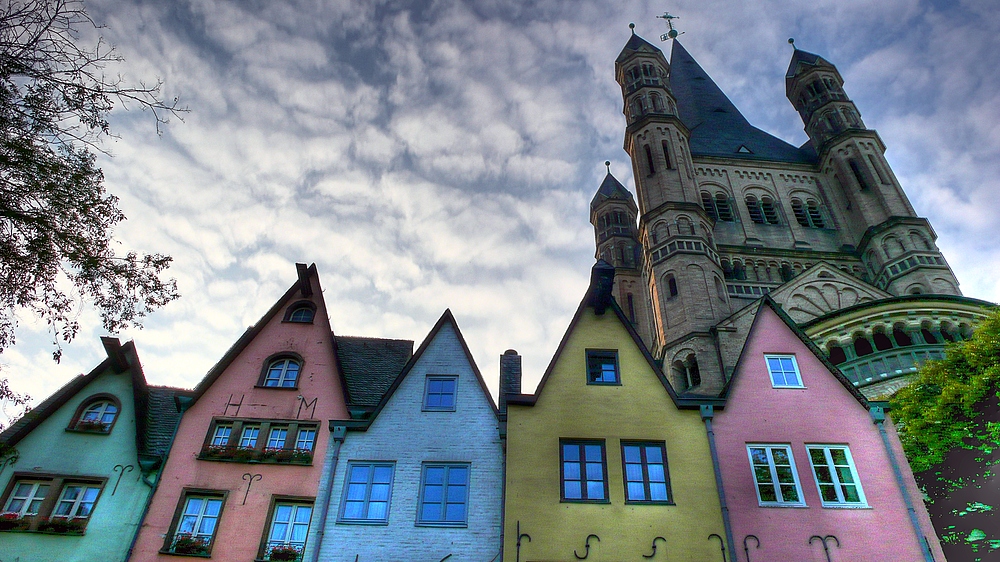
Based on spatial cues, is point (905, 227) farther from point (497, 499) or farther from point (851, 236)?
point (497, 499)

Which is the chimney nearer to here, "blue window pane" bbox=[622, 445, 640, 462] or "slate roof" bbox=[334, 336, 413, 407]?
"slate roof" bbox=[334, 336, 413, 407]

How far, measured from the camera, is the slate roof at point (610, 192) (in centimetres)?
6456

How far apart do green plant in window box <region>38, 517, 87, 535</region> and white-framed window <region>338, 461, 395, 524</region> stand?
6.03 meters

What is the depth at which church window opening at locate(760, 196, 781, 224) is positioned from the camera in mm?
49625

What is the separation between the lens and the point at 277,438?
53.4 ft

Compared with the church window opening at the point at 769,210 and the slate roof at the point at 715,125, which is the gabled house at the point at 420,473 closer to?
the church window opening at the point at 769,210

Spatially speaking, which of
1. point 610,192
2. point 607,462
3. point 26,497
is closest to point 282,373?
point 26,497

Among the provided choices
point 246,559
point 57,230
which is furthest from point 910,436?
point 57,230

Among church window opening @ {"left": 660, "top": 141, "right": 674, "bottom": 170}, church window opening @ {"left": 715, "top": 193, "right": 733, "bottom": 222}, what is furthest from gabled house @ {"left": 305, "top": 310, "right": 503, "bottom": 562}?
church window opening @ {"left": 715, "top": 193, "right": 733, "bottom": 222}

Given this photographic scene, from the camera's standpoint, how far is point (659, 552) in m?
13.1

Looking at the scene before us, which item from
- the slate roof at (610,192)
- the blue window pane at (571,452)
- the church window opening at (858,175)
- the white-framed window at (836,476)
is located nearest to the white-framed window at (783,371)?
the white-framed window at (836,476)

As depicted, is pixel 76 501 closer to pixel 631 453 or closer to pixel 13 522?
pixel 13 522

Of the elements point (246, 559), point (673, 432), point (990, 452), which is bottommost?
point (246, 559)

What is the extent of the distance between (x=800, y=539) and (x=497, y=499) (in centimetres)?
649
